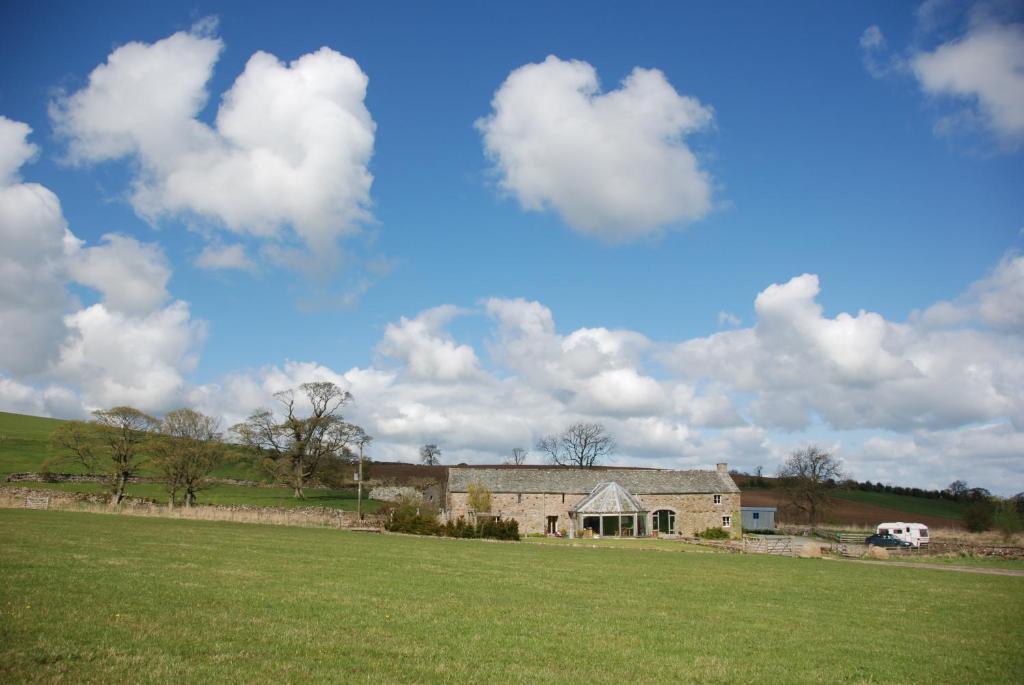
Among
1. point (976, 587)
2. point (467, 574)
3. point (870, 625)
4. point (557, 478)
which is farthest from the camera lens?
point (557, 478)

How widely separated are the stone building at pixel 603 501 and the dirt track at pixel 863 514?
1708 centimetres

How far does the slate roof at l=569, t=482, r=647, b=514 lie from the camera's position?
5903 centimetres

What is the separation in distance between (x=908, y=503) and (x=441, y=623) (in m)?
98.8

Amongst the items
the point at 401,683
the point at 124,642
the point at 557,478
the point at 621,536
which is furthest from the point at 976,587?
the point at 557,478

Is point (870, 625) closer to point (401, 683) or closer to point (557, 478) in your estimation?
point (401, 683)

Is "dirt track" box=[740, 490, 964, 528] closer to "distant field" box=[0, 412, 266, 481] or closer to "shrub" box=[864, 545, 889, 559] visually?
"shrub" box=[864, 545, 889, 559]

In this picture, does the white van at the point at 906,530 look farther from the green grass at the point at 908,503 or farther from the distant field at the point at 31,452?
the distant field at the point at 31,452

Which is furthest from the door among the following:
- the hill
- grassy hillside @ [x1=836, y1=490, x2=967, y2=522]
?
grassy hillside @ [x1=836, y1=490, x2=967, y2=522]

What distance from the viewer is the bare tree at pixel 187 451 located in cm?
5797

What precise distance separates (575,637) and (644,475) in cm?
5542

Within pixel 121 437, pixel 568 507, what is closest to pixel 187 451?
pixel 121 437

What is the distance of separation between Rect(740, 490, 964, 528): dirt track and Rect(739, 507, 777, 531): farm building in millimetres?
2175

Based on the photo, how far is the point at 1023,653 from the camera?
13602mm

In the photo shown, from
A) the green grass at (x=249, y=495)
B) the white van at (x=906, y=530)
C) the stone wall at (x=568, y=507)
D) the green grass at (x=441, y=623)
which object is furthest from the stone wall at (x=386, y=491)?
the green grass at (x=441, y=623)
